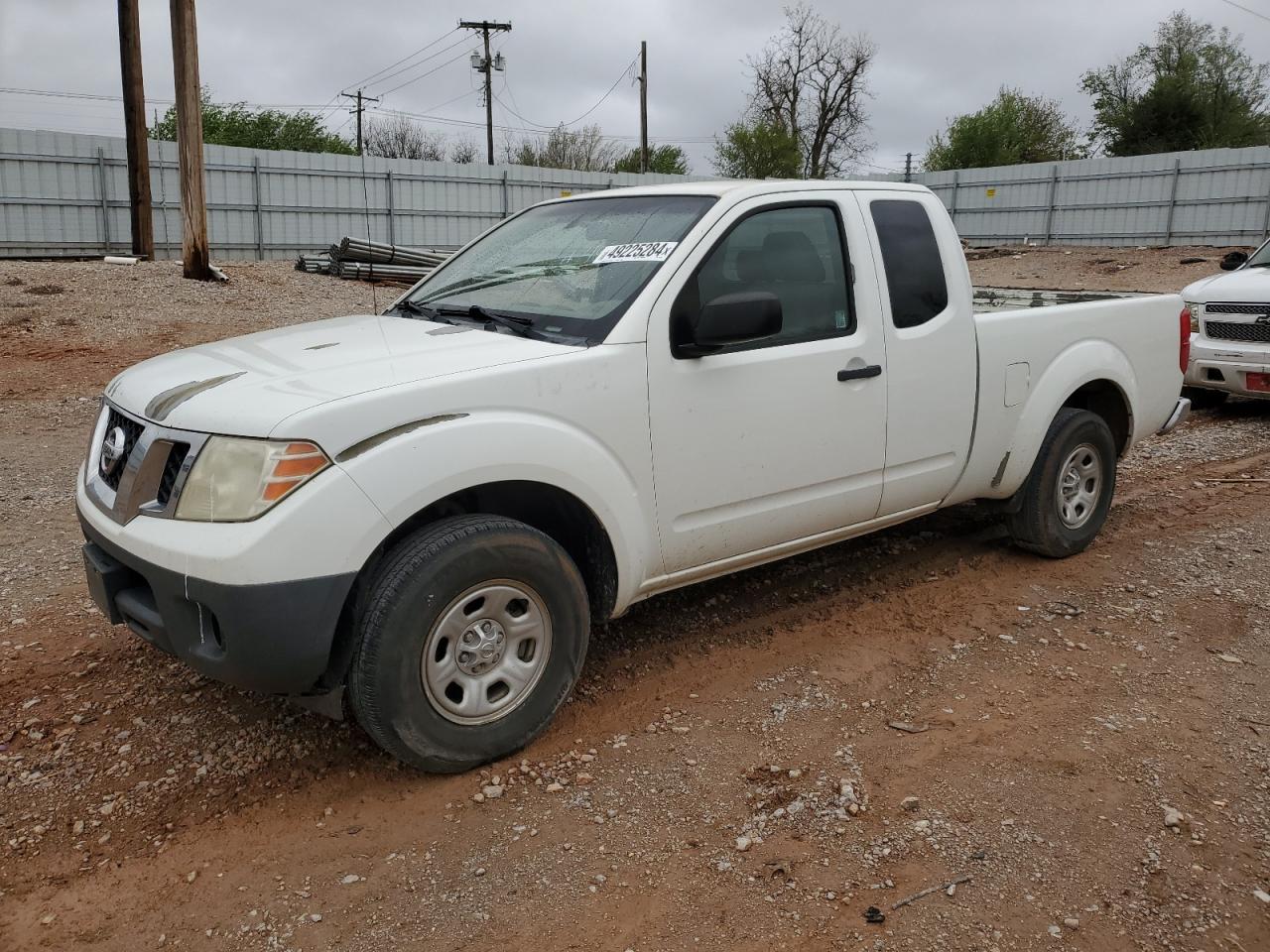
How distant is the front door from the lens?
3.65 metres

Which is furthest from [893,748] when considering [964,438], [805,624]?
[964,438]

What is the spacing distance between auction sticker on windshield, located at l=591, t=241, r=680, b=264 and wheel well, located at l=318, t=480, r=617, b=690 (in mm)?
937

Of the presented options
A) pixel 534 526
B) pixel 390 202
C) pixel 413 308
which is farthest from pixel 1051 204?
pixel 534 526

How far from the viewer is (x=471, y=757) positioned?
327 cm

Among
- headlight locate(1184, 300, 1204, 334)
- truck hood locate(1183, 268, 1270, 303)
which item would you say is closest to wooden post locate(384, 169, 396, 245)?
truck hood locate(1183, 268, 1270, 303)

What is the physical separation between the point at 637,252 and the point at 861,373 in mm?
1030

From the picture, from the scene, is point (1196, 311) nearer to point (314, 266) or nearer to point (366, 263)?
point (366, 263)

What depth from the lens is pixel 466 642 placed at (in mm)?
3209

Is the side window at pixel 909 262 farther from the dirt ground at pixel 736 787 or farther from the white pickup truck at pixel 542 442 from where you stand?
the dirt ground at pixel 736 787

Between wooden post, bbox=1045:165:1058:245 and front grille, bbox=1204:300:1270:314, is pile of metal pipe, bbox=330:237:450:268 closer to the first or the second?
front grille, bbox=1204:300:1270:314

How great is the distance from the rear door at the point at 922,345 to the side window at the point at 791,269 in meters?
0.22

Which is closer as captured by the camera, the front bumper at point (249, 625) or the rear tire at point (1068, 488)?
the front bumper at point (249, 625)

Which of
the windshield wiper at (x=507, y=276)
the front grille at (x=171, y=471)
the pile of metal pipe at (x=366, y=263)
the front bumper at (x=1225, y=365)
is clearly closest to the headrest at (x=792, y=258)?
the windshield wiper at (x=507, y=276)

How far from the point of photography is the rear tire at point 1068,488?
5.13 metres
